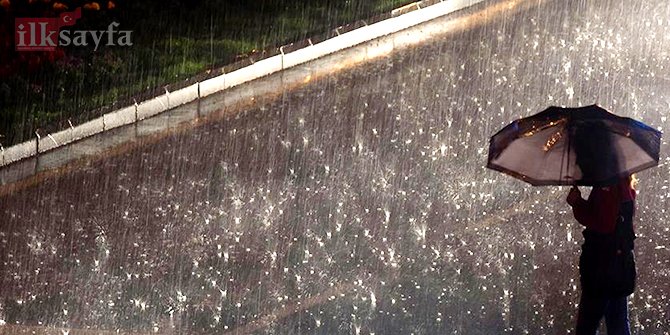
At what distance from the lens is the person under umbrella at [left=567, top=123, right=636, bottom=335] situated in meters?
7.84

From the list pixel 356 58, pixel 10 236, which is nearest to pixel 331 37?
pixel 356 58

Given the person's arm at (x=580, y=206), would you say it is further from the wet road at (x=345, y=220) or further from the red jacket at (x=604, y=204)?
the wet road at (x=345, y=220)

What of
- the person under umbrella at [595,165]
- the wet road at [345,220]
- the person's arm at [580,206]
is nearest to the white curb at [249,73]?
the wet road at [345,220]

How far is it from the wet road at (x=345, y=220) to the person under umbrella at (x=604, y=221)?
1.15m

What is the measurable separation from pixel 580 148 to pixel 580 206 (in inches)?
14.4

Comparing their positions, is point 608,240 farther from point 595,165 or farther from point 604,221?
point 595,165

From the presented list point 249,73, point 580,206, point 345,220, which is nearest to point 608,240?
point 580,206

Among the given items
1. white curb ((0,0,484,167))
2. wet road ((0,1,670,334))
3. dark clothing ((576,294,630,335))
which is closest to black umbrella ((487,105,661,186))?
dark clothing ((576,294,630,335))

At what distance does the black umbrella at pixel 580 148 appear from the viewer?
7.83 metres

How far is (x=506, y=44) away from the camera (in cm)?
1677

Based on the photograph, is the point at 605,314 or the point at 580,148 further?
the point at 605,314
